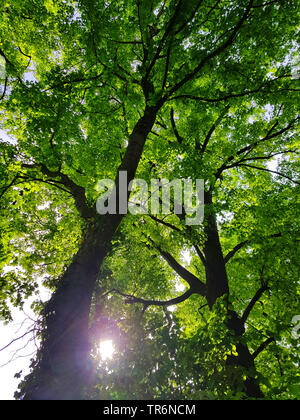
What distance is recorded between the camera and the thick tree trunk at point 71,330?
262 centimetres

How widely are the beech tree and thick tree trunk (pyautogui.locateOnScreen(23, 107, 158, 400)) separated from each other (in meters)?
0.02

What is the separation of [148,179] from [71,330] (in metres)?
5.68

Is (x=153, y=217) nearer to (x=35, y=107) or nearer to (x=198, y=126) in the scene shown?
(x=198, y=126)

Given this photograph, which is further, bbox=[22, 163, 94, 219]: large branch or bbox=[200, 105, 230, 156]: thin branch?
bbox=[200, 105, 230, 156]: thin branch

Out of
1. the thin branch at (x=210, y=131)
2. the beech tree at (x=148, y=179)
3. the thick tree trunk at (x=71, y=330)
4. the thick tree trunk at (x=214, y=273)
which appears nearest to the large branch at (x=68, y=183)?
the beech tree at (x=148, y=179)

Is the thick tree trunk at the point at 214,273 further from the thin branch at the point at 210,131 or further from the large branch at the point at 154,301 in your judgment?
the thin branch at the point at 210,131

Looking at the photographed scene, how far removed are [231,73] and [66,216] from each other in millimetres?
7423

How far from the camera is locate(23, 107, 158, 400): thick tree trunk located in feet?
8.61

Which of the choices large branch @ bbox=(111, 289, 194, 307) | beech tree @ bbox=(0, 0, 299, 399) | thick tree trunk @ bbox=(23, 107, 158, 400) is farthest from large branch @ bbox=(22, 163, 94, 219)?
large branch @ bbox=(111, 289, 194, 307)

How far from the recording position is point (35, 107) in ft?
17.6

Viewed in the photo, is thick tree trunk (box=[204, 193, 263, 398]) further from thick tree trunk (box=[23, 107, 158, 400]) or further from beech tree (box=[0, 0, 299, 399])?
thick tree trunk (box=[23, 107, 158, 400])

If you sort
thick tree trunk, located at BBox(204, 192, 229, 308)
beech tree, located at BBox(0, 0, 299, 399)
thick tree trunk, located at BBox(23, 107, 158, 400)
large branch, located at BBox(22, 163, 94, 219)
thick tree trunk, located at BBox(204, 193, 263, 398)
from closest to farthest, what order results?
thick tree trunk, located at BBox(23, 107, 158, 400) < beech tree, located at BBox(0, 0, 299, 399) < thick tree trunk, located at BBox(204, 193, 263, 398) < thick tree trunk, located at BBox(204, 192, 229, 308) < large branch, located at BBox(22, 163, 94, 219)

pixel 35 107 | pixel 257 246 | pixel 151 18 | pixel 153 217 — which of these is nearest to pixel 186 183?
pixel 153 217

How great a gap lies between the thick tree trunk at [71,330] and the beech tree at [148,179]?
0.7 inches
